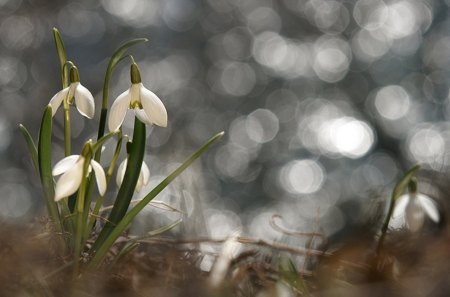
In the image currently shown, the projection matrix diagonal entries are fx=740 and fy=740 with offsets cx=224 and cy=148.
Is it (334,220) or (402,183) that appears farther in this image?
(334,220)

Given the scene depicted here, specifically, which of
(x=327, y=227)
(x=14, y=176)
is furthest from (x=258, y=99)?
(x=14, y=176)

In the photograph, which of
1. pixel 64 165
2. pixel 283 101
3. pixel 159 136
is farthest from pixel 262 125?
pixel 64 165

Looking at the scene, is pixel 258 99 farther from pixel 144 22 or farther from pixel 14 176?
pixel 14 176

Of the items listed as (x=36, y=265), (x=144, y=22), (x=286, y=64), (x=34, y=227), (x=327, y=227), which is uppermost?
(x=36, y=265)

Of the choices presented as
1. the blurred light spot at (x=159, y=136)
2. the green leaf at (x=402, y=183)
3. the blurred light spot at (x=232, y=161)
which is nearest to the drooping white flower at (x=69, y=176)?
the green leaf at (x=402, y=183)

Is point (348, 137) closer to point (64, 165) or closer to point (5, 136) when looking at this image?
point (5, 136)

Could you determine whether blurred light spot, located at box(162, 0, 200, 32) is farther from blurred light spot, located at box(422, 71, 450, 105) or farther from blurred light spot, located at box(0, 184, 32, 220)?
blurred light spot, located at box(422, 71, 450, 105)

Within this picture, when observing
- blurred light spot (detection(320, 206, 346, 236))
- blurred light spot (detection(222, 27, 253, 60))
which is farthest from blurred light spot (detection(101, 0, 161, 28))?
blurred light spot (detection(320, 206, 346, 236))
